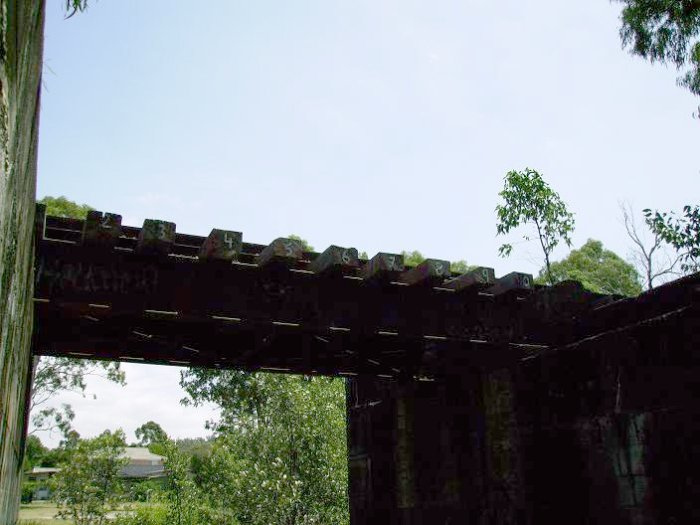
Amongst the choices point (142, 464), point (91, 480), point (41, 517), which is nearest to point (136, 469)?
point (142, 464)

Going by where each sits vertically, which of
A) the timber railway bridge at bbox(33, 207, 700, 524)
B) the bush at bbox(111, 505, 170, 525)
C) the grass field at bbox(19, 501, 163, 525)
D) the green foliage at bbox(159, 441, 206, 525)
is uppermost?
A: the timber railway bridge at bbox(33, 207, 700, 524)

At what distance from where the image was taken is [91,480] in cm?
3269

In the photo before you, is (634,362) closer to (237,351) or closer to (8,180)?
(237,351)

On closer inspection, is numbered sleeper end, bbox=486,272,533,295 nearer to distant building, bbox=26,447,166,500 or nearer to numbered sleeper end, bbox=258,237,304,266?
numbered sleeper end, bbox=258,237,304,266

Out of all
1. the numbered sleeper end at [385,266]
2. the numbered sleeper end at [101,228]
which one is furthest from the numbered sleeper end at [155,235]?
the numbered sleeper end at [385,266]

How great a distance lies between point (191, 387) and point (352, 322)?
2733 centimetres

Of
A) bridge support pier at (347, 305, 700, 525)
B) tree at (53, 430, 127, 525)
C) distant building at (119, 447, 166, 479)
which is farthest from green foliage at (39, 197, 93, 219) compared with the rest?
distant building at (119, 447, 166, 479)

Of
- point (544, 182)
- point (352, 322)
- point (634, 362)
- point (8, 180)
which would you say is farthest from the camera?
point (544, 182)

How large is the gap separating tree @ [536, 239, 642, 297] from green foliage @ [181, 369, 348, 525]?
24818 mm

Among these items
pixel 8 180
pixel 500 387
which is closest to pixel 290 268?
pixel 500 387

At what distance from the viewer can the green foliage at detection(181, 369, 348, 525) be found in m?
20.5

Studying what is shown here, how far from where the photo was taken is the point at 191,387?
111ft

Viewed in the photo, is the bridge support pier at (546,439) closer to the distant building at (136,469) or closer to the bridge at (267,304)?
the bridge at (267,304)

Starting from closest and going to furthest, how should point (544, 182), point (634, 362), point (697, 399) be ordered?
point (697, 399), point (634, 362), point (544, 182)
